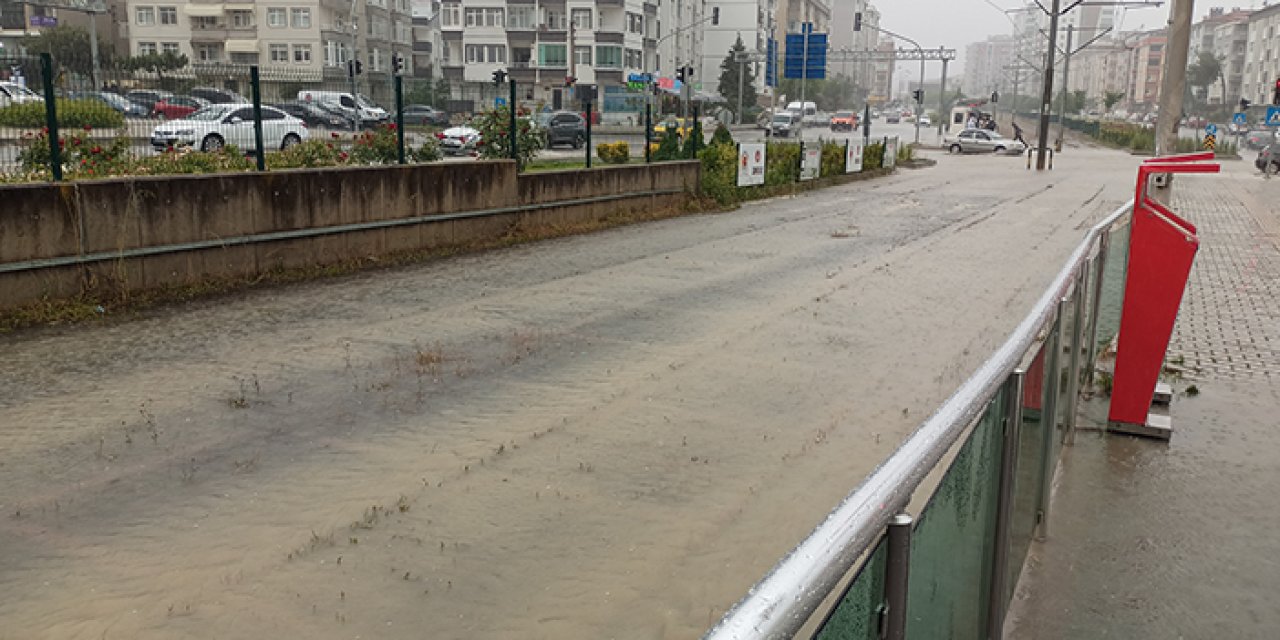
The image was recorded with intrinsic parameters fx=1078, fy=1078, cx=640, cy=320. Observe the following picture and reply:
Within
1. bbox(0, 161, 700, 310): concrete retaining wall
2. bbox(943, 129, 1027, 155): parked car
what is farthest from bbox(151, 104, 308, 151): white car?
bbox(943, 129, 1027, 155): parked car

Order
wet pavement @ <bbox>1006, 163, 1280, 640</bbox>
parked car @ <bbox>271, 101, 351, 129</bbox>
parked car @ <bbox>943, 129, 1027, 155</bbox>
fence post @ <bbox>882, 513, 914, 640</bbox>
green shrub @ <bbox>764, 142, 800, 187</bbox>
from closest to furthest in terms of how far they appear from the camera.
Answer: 1. fence post @ <bbox>882, 513, 914, 640</bbox>
2. wet pavement @ <bbox>1006, 163, 1280, 640</bbox>
3. parked car @ <bbox>271, 101, 351, 129</bbox>
4. green shrub @ <bbox>764, 142, 800, 187</bbox>
5. parked car @ <bbox>943, 129, 1027, 155</bbox>

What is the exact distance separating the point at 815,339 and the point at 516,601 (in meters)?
5.97

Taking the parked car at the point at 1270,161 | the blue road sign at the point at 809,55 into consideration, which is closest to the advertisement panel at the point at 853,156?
the parked car at the point at 1270,161

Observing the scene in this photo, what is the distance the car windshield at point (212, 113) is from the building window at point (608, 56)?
79593 mm

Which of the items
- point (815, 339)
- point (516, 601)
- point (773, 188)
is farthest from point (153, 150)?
point (773, 188)

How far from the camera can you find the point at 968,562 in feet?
11.2

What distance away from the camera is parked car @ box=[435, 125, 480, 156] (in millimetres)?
17297

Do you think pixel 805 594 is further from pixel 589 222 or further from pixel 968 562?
pixel 589 222

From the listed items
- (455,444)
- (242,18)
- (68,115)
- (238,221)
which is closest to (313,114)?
(238,221)

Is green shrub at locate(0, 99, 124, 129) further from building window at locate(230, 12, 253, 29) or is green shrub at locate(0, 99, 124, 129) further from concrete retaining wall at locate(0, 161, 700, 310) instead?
building window at locate(230, 12, 253, 29)

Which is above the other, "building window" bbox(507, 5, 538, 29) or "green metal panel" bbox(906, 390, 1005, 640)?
"building window" bbox(507, 5, 538, 29)

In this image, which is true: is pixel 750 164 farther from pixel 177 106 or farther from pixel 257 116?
pixel 177 106

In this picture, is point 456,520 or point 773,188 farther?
point 773,188

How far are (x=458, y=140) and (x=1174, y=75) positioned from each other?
11.3 metres
